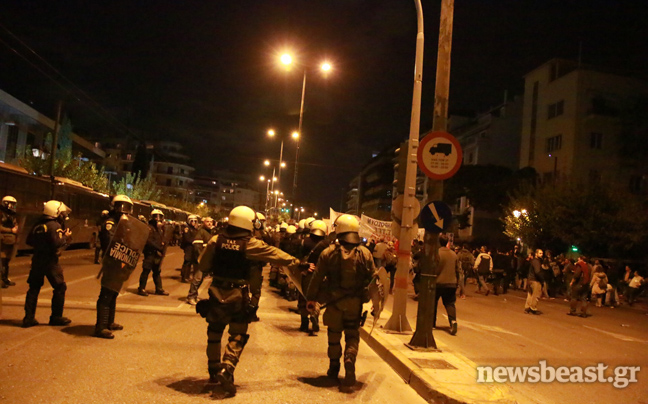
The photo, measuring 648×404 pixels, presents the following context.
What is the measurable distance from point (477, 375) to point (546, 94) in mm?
40348

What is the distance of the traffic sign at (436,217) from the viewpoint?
7938 millimetres

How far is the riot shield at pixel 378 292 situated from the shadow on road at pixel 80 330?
399 cm

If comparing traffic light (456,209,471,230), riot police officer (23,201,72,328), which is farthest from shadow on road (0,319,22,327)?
traffic light (456,209,471,230)

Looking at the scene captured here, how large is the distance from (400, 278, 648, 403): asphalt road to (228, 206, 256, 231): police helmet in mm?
3621

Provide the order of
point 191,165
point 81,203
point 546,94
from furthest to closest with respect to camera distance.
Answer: point 191,165
point 546,94
point 81,203

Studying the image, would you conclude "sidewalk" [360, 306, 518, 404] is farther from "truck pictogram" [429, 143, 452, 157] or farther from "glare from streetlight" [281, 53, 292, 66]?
"glare from streetlight" [281, 53, 292, 66]

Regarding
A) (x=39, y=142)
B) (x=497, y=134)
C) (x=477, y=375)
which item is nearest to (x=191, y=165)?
(x=39, y=142)

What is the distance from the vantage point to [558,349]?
32.2 feet

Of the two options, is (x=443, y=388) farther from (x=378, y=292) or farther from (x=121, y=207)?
(x=121, y=207)

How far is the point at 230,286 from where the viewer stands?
5.39 m

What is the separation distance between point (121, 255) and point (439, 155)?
485 centimetres

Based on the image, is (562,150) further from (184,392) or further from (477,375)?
(184,392)

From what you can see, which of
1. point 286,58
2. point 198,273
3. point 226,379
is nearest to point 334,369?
point 226,379

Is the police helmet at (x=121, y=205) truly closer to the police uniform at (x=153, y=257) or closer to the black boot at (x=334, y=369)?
the police uniform at (x=153, y=257)
